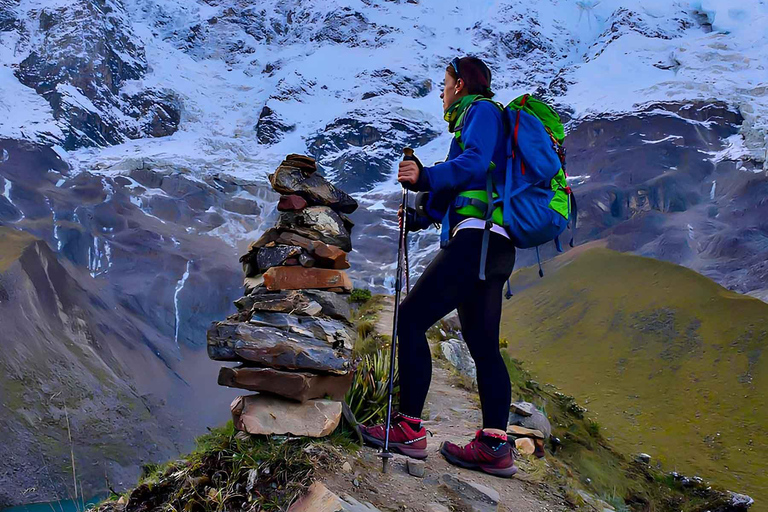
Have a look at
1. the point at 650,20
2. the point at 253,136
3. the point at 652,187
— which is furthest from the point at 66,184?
the point at 650,20

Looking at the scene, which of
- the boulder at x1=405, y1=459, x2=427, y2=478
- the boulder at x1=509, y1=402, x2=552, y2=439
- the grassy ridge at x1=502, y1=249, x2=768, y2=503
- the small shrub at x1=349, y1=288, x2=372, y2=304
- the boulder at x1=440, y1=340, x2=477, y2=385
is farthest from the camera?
the grassy ridge at x1=502, y1=249, x2=768, y2=503

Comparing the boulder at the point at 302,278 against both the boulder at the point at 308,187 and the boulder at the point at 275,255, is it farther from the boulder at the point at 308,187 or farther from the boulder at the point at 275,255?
the boulder at the point at 308,187

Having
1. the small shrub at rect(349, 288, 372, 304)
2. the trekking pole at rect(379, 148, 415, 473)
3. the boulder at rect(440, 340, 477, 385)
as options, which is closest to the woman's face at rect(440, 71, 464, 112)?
the trekking pole at rect(379, 148, 415, 473)

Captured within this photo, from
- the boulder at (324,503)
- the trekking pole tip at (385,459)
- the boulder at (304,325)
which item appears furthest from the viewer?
the boulder at (304,325)

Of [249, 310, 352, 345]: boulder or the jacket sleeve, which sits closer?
the jacket sleeve

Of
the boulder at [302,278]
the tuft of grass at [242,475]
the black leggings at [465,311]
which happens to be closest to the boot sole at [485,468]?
the black leggings at [465,311]

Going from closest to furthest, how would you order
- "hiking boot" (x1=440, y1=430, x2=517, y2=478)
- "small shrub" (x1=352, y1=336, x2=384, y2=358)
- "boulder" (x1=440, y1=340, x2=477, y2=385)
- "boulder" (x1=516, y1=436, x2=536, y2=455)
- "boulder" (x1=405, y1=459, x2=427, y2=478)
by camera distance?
"boulder" (x1=405, y1=459, x2=427, y2=478) < "hiking boot" (x1=440, y1=430, x2=517, y2=478) < "boulder" (x1=516, y1=436, x2=536, y2=455) < "small shrub" (x1=352, y1=336, x2=384, y2=358) < "boulder" (x1=440, y1=340, x2=477, y2=385)

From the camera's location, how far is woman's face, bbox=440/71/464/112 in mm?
3295

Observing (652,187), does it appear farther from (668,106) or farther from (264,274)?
(264,274)

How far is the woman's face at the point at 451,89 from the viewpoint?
3295 mm

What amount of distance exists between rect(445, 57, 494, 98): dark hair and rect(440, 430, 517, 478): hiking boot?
204 centimetres

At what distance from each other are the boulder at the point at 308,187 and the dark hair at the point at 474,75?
4.29ft

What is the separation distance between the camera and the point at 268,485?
9.20ft

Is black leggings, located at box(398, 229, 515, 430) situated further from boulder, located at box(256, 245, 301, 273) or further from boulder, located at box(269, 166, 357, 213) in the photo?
boulder, located at box(269, 166, 357, 213)
